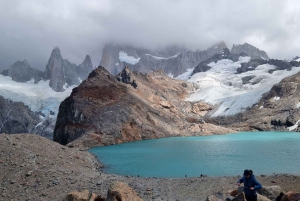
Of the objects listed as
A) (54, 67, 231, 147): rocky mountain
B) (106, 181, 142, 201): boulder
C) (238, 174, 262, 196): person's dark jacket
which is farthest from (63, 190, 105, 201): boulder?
(54, 67, 231, 147): rocky mountain

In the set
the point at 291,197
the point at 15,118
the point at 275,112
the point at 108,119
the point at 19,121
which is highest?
the point at 275,112

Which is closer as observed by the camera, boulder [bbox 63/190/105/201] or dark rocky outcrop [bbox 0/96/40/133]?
boulder [bbox 63/190/105/201]

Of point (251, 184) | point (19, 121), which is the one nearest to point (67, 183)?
point (251, 184)

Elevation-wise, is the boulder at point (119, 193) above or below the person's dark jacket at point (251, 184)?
below

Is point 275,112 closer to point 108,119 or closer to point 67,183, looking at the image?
point 108,119

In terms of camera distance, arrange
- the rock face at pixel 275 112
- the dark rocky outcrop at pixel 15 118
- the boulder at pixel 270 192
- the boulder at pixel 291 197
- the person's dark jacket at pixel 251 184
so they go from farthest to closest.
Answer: the dark rocky outcrop at pixel 15 118 → the rock face at pixel 275 112 → the boulder at pixel 270 192 → the boulder at pixel 291 197 → the person's dark jacket at pixel 251 184

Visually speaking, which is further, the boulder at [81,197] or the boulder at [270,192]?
the boulder at [270,192]

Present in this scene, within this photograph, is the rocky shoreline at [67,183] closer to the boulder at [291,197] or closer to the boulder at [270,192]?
the boulder at [270,192]

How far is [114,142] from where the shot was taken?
73.6 m

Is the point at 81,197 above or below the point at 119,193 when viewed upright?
below

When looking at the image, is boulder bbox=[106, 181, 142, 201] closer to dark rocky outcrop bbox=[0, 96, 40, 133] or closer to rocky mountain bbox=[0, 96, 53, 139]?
rocky mountain bbox=[0, 96, 53, 139]

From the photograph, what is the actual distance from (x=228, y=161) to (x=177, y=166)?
6345 mm

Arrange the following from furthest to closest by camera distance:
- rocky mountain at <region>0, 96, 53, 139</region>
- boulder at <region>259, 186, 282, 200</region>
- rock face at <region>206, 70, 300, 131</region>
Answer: rocky mountain at <region>0, 96, 53, 139</region>
rock face at <region>206, 70, 300, 131</region>
boulder at <region>259, 186, 282, 200</region>

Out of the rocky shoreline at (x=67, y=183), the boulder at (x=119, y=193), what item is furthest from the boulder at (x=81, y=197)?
the rocky shoreline at (x=67, y=183)
